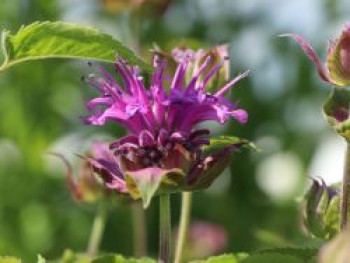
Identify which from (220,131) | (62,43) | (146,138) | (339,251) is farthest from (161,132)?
(220,131)

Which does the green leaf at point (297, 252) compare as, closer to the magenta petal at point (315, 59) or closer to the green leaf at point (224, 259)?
the green leaf at point (224, 259)

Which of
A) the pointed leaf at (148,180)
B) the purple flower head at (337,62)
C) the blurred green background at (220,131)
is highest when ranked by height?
the purple flower head at (337,62)

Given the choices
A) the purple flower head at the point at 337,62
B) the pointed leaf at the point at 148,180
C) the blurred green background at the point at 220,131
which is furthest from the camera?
the blurred green background at the point at 220,131

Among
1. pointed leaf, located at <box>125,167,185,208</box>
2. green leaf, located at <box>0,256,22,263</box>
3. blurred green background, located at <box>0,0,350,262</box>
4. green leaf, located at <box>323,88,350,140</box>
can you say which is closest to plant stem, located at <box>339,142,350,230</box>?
green leaf, located at <box>323,88,350,140</box>

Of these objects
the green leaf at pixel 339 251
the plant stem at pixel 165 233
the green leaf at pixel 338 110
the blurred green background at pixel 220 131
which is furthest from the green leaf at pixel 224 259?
the blurred green background at pixel 220 131

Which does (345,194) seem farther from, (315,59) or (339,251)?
(339,251)

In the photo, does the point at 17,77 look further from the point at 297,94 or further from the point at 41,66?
the point at 297,94

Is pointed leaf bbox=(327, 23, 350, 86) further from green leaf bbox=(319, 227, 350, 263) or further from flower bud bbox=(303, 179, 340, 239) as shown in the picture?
green leaf bbox=(319, 227, 350, 263)
